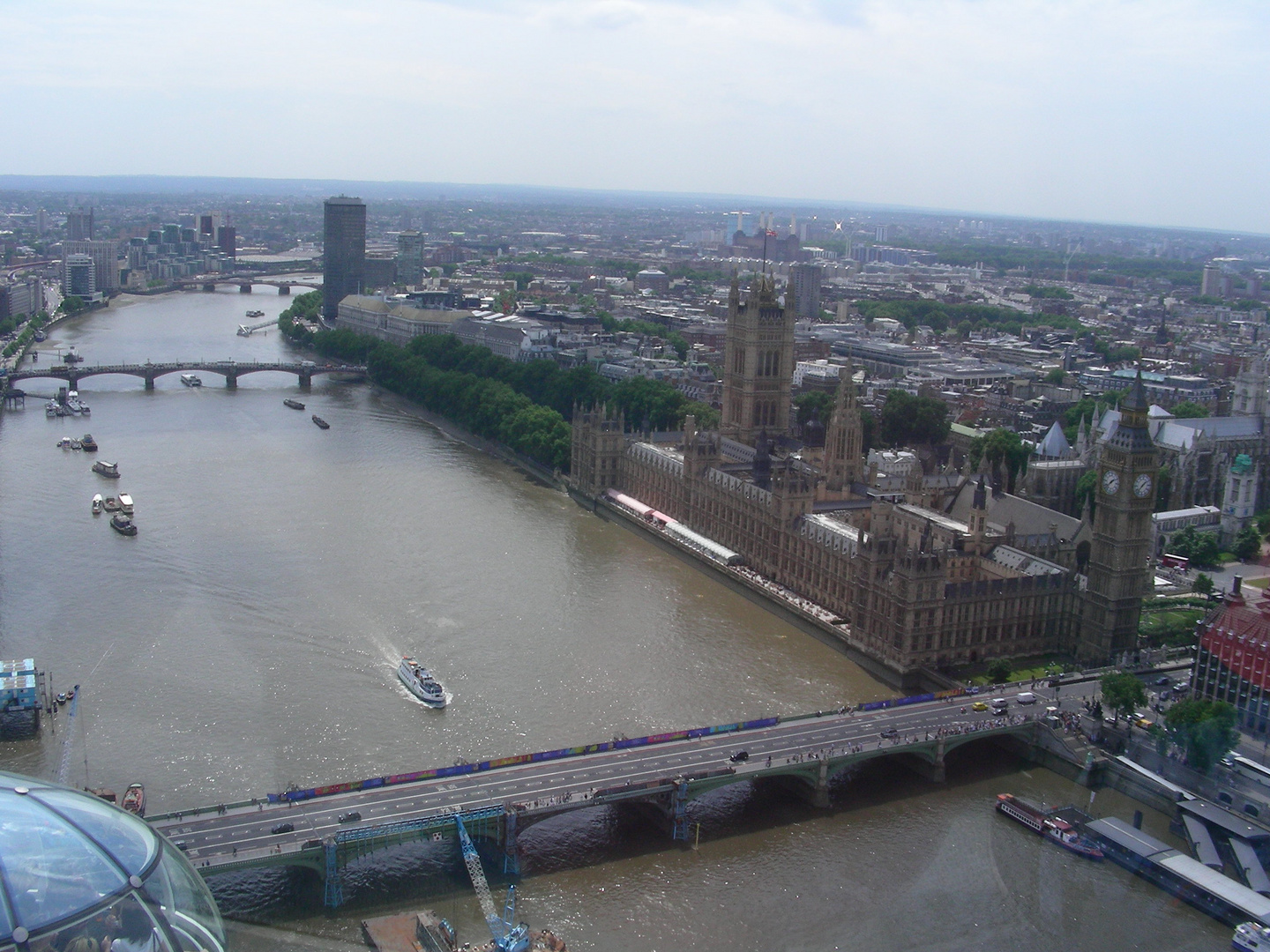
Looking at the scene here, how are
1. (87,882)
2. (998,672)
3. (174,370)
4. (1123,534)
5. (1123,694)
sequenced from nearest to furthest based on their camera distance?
1. (87,882)
2. (1123,694)
3. (998,672)
4. (1123,534)
5. (174,370)

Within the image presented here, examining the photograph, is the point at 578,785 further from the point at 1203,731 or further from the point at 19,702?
the point at 1203,731

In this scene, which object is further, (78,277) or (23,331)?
(78,277)

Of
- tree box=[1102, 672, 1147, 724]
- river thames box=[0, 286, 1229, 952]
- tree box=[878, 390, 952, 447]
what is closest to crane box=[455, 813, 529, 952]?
river thames box=[0, 286, 1229, 952]

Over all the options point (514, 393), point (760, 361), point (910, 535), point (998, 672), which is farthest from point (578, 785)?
point (514, 393)

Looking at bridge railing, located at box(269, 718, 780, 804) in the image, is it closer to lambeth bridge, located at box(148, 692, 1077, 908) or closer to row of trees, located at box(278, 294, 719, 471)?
lambeth bridge, located at box(148, 692, 1077, 908)

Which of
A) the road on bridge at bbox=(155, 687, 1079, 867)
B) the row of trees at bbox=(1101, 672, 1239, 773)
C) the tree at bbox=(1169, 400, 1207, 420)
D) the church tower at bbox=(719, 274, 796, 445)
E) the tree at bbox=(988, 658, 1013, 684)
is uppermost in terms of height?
the church tower at bbox=(719, 274, 796, 445)

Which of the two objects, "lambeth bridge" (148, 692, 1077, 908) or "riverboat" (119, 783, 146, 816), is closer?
"lambeth bridge" (148, 692, 1077, 908)

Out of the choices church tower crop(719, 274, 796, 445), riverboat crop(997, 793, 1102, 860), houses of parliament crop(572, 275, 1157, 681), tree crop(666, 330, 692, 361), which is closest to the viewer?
riverboat crop(997, 793, 1102, 860)

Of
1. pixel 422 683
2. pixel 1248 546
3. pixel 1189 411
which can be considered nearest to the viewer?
pixel 422 683

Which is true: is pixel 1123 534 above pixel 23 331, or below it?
above
